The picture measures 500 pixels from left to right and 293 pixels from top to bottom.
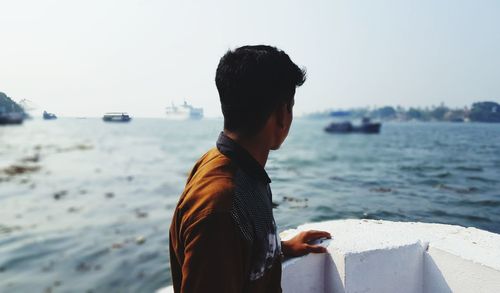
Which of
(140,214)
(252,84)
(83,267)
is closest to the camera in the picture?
(252,84)

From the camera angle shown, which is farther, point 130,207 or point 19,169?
point 19,169

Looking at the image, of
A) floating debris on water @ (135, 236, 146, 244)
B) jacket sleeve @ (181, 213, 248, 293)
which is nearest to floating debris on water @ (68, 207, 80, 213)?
floating debris on water @ (135, 236, 146, 244)

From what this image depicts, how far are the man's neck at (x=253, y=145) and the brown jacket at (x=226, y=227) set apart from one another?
3cm

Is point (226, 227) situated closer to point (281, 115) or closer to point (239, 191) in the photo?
point (239, 191)

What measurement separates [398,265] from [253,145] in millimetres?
1750

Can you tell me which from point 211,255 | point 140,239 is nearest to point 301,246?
point 211,255

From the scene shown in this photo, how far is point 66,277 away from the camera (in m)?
7.33

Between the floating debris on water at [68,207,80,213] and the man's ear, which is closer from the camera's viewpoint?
the man's ear

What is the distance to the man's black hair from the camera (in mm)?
1472

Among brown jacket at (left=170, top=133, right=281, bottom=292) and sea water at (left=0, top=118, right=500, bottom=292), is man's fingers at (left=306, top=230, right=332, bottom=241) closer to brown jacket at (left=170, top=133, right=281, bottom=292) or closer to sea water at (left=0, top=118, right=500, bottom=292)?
sea water at (left=0, top=118, right=500, bottom=292)

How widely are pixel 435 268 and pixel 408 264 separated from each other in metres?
0.18

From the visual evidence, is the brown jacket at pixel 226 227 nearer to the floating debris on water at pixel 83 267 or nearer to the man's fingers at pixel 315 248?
the man's fingers at pixel 315 248

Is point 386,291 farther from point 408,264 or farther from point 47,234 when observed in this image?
point 47,234

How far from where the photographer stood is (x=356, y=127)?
3140 inches
